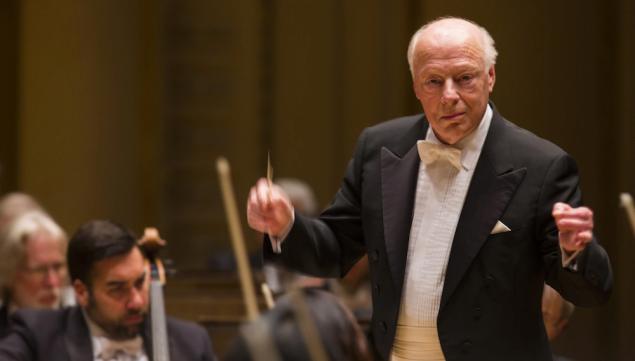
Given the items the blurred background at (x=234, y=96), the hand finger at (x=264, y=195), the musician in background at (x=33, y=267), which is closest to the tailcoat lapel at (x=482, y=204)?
the hand finger at (x=264, y=195)

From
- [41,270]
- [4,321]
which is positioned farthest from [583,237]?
[41,270]

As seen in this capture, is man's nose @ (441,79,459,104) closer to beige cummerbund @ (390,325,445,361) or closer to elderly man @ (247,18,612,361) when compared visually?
elderly man @ (247,18,612,361)

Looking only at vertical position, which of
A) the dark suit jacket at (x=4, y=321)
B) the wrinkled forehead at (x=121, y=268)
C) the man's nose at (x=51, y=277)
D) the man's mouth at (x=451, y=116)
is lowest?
the man's nose at (x=51, y=277)

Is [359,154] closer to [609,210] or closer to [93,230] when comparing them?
[93,230]

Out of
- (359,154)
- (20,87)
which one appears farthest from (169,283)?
(359,154)

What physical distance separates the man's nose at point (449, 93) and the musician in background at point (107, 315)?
173 centimetres

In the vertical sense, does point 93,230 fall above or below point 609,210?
above

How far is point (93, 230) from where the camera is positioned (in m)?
4.08

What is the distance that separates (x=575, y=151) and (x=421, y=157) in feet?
12.5

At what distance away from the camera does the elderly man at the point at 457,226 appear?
8.42 ft

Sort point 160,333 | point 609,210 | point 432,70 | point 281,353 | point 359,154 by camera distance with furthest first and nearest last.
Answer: point 609,210 → point 160,333 → point 359,154 → point 432,70 → point 281,353

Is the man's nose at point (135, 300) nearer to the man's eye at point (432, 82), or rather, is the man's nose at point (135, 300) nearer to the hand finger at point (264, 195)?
the hand finger at point (264, 195)

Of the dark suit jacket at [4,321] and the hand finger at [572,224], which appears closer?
the hand finger at [572,224]

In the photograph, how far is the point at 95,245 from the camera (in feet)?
13.3
